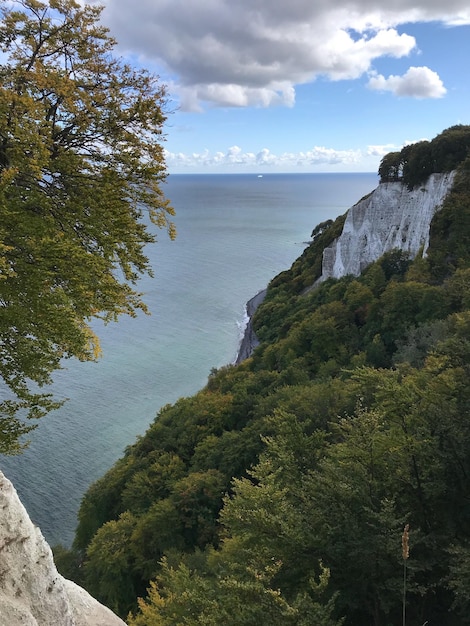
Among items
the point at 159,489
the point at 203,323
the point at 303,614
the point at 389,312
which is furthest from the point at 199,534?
the point at 203,323

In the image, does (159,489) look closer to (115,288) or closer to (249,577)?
(249,577)

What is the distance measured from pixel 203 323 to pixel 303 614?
53.2m

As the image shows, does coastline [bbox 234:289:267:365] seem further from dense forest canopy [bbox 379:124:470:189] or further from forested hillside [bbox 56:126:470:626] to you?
dense forest canopy [bbox 379:124:470:189]

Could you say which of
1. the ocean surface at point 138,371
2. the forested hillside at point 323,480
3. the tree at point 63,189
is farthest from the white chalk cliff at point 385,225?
the tree at point 63,189

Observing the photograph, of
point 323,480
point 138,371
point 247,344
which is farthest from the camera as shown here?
point 247,344

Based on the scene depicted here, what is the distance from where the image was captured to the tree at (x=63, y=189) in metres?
6.75

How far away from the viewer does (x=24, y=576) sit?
6.90 metres

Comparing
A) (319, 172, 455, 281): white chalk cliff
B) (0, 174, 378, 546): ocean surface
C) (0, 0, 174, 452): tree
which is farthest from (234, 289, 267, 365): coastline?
(0, 0, 174, 452): tree

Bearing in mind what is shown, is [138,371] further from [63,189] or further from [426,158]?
[63,189]

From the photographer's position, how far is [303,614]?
9.45m

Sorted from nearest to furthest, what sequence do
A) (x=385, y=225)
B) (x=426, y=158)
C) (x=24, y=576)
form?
(x=24, y=576), (x=426, y=158), (x=385, y=225)

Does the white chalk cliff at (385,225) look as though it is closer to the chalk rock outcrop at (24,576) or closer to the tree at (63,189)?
the tree at (63,189)

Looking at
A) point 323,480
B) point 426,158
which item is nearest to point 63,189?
point 323,480

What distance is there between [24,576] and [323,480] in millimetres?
7506
